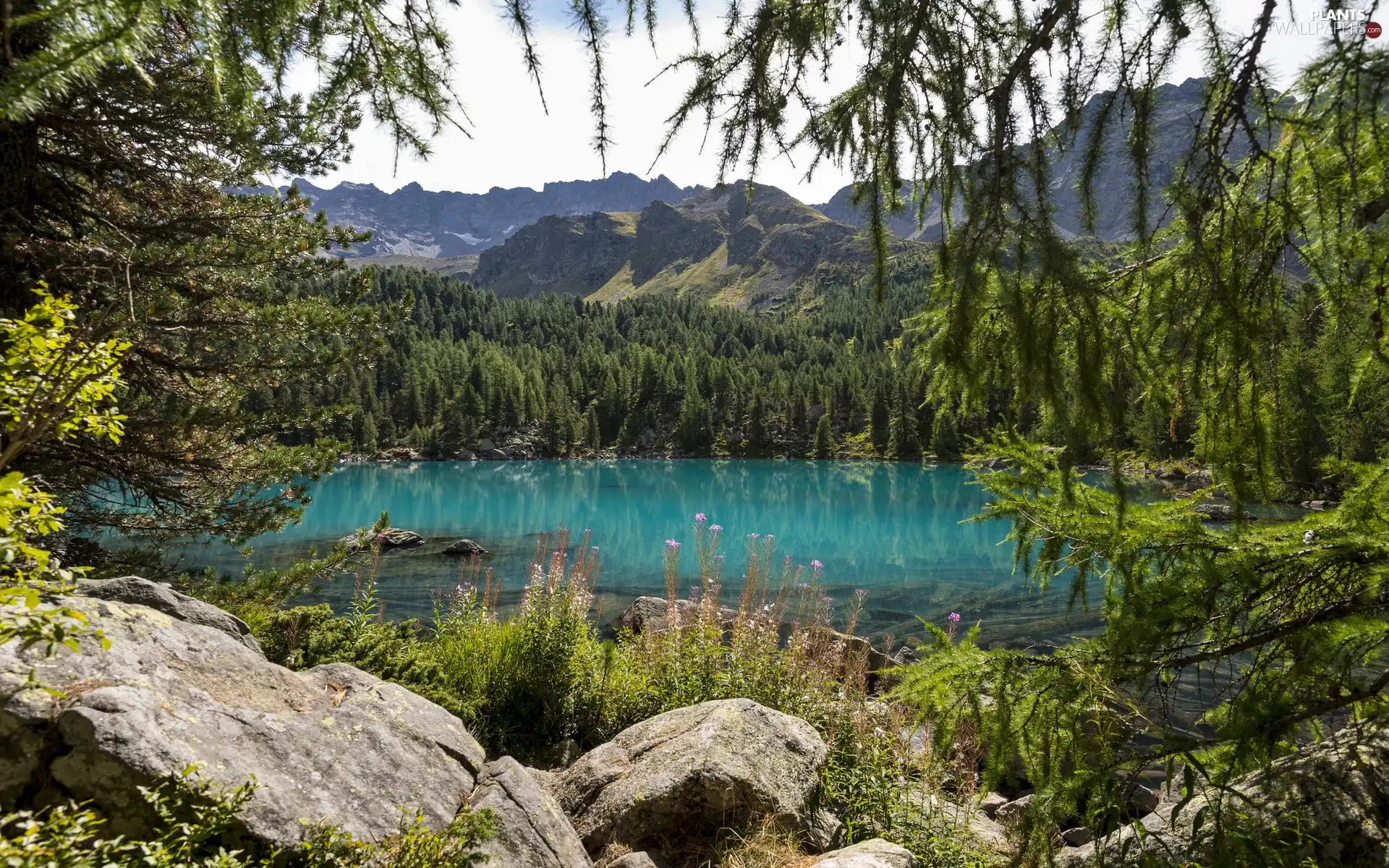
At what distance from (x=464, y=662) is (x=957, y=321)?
5183mm

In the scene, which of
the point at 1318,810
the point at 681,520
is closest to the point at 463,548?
the point at 681,520

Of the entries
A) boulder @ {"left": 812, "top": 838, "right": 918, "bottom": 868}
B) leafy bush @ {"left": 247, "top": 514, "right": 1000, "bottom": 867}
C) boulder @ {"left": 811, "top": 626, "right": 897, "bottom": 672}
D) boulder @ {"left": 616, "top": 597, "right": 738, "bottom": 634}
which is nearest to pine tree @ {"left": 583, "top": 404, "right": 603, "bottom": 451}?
boulder @ {"left": 616, "top": 597, "right": 738, "bottom": 634}

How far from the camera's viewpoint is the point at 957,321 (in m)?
2.12

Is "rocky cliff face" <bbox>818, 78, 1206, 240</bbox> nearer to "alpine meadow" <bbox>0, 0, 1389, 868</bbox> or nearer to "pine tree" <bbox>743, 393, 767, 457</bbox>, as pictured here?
"alpine meadow" <bbox>0, 0, 1389, 868</bbox>

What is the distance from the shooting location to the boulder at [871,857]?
11.0 feet

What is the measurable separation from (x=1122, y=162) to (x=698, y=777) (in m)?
3.67

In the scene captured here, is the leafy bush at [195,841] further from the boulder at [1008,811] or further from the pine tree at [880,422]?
the pine tree at [880,422]

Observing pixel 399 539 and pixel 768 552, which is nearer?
pixel 768 552

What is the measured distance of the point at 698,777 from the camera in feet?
12.9

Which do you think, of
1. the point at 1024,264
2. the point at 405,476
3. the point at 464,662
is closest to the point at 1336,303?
the point at 1024,264

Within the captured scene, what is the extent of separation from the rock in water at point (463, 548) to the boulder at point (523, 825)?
1933cm

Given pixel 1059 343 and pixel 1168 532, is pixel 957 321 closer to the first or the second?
pixel 1059 343

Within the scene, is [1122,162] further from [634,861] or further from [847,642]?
[847,642]

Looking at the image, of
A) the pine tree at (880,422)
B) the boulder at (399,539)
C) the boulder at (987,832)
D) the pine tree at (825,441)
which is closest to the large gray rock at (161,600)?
the boulder at (987,832)
